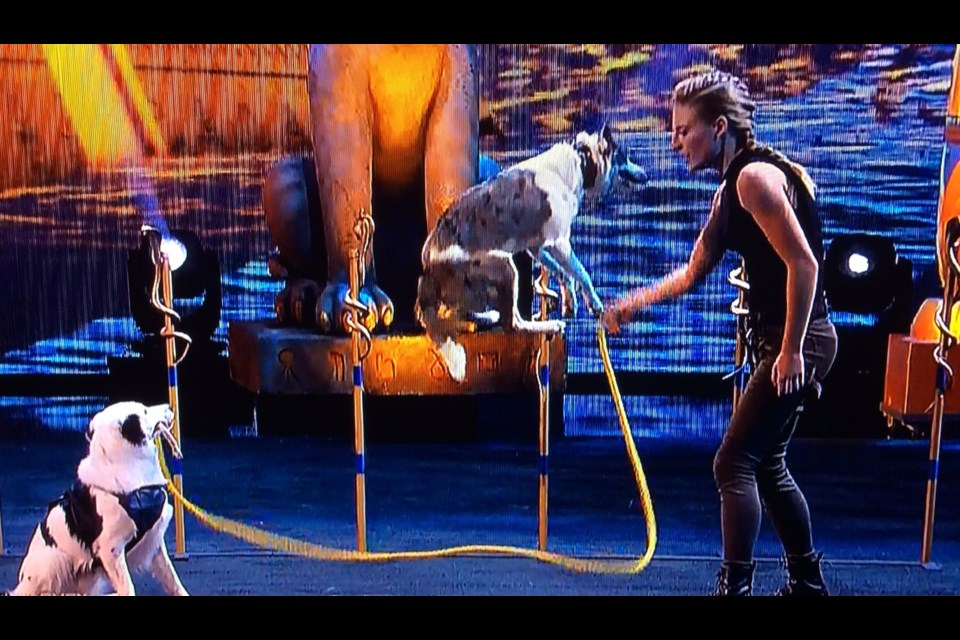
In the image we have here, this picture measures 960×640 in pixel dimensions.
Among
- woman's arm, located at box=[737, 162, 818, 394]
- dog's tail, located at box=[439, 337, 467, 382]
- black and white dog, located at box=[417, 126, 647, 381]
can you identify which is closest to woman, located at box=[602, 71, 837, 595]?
woman's arm, located at box=[737, 162, 818, 394]

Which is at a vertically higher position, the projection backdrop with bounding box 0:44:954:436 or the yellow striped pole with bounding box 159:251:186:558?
the projection backdrop with bounding box 0:44:954:436

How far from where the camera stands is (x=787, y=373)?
1.68 metres

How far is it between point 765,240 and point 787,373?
0.24 m

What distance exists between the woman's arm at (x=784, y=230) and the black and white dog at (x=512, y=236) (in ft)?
0.63

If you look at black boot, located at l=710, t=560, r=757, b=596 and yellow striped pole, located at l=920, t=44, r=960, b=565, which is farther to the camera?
black boot, located at l=710, t=560, r=757, b=596

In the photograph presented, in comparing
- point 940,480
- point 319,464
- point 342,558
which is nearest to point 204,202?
point 319,464

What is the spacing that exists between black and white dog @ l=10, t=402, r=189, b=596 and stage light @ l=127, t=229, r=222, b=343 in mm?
156

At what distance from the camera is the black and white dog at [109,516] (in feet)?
5.60

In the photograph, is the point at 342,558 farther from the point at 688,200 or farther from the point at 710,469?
the point at 688,200

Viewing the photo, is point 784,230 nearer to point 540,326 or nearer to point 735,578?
point 540,326

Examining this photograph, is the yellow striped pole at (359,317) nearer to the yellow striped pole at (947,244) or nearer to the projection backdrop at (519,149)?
the projection backdrop at (519,149)

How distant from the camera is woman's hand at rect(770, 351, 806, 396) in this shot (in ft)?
5.49

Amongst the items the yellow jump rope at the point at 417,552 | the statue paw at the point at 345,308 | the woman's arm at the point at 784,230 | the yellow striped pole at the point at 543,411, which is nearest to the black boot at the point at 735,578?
the yellow jump rope at the point at 417,552

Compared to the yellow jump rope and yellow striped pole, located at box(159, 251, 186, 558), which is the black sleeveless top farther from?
yellow striped pole, located at box(159, 251, 186, 558)
